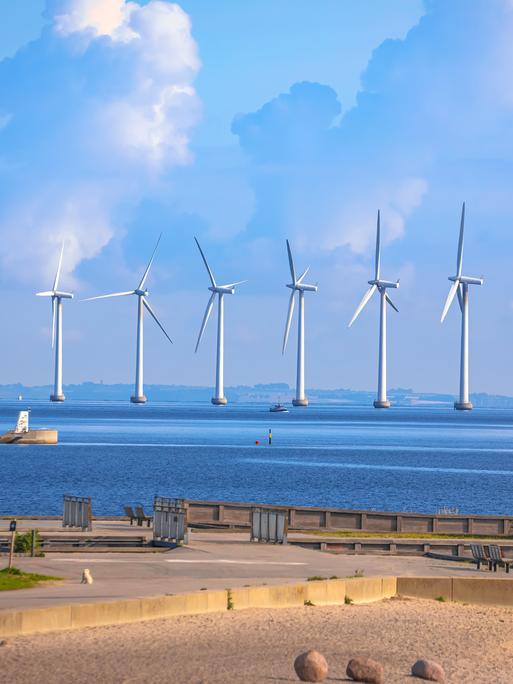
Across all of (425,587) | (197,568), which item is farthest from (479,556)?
(197,568)

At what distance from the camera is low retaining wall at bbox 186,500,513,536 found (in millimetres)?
47969

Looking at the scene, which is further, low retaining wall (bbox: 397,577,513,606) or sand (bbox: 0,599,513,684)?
low retaining wall (bbox: 397,577,513,606)

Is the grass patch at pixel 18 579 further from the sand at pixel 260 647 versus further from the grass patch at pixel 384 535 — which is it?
the grass patch at pixel 384 535

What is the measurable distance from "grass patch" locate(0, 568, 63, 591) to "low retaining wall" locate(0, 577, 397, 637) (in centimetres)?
367

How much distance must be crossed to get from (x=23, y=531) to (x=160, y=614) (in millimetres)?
16657

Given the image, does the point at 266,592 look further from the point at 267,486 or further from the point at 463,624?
the point at 267,486

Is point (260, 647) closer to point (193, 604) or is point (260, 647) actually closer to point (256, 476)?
point (193, 604)

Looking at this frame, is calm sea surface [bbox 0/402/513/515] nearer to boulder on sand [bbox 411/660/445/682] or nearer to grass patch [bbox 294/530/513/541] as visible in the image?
grass patch [bbox 294/530/513/541]

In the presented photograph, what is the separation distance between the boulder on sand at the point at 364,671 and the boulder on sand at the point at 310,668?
0.48 metres

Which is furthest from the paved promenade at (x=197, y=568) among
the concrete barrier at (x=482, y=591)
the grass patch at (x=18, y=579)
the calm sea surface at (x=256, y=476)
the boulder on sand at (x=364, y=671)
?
the calm sea surface at (x=256, y=476)

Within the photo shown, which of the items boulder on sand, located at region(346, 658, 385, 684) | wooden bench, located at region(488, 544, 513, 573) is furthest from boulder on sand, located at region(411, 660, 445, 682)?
wooden bench, located at region(488, 544, 513, 573)

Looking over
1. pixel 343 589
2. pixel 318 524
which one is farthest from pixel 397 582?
pixel 318 524

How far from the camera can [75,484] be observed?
353 feet

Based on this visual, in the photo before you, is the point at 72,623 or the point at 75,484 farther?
the point at 75,484
